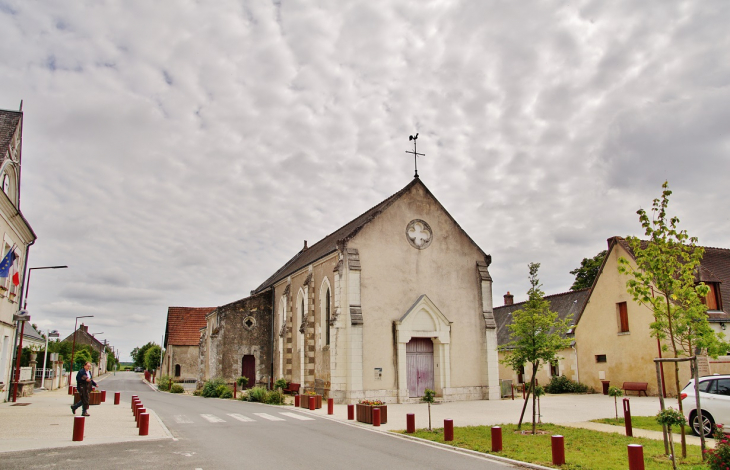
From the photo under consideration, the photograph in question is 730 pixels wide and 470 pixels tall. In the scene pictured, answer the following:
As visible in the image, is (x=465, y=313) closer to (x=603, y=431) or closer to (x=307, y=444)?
(x=603, y=431)

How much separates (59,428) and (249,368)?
67.2 ft

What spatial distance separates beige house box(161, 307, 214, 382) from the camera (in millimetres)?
48969

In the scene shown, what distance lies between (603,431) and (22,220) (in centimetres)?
2263

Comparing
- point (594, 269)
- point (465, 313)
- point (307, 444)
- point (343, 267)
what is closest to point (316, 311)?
point (343, 267)

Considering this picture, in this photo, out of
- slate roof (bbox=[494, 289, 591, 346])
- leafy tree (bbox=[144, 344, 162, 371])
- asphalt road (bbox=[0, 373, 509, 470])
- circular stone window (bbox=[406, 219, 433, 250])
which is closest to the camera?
asphalt road (bbox=[0, 373, 509, 470])

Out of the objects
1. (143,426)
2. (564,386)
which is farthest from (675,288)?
(564,386)

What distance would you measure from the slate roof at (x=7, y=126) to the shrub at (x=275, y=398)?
579 inches

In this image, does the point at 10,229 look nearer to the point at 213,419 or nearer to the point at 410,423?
the point at 213,419

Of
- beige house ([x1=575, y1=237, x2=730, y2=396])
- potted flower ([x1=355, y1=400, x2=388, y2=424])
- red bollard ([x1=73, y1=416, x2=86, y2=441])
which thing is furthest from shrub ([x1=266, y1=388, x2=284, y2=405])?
beige house ([x1=575, y1=237, x2=730, y2=396])

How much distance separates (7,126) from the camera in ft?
70.5

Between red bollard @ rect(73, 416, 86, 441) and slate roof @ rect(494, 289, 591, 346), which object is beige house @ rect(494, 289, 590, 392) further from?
red bollard @ rect(73, 416, 86, 441)

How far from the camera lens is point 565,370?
32.9 m

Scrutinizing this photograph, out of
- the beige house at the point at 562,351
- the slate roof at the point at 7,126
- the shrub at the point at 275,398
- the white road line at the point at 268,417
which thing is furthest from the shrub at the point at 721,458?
the slate roof at the point at 7,126

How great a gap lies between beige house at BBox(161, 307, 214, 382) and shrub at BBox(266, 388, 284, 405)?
88.7ft
